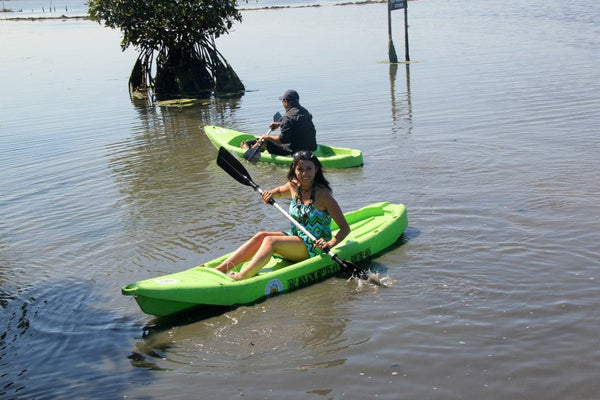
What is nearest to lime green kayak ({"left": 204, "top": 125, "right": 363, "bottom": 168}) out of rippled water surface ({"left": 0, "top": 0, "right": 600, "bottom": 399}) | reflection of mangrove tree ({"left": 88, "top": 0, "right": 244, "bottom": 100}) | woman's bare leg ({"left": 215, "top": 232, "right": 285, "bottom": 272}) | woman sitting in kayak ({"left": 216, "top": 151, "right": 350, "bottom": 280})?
rippled water surface ({"left": 0, "top": 0, "right": 600, "bottom": 399})

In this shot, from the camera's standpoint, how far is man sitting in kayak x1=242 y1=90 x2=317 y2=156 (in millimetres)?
11883

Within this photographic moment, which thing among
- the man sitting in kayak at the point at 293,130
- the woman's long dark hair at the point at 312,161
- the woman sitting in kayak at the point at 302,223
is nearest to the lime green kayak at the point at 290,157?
the man sitting in kayak at the point at 293,130

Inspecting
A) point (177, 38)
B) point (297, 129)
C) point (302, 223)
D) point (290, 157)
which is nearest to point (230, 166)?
point (302, 223)

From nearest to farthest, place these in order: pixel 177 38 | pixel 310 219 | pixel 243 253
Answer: pixel 243 253 < pixel 310 219 < pixel 177 38

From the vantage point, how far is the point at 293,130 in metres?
12.0

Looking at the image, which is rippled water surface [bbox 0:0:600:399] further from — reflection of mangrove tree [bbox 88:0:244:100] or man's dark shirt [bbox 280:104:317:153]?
reflection of mangrove tree [bbox 88:0:244:100]

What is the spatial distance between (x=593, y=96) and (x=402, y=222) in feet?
29.1

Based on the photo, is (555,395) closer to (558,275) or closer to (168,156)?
(558,275)

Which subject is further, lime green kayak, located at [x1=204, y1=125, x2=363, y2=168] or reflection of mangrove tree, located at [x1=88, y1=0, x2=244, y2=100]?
reflection of mangrove tree, located at [x1=88, y1=0, x2=244, y2=100]

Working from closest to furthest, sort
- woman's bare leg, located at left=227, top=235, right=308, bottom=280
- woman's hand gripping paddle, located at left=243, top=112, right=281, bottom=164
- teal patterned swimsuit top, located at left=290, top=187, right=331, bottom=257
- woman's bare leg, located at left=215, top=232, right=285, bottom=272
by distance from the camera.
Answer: woman's bare leg, located at left=227, top=235, right=308, bottom=280 < woman's bare leg, located at left=215, top=232, right=285, bottom=272 < teal patterned swimsuit top, located at left=290, top=187, right=331, bottom=257 < woman's hand gripping paddle, located at left=243, top=112, right=281, bottom=164

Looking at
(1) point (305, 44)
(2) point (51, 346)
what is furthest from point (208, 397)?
(1) point (305, 44)

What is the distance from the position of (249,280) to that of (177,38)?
578 inches

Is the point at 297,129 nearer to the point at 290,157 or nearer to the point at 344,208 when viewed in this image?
the point at 290,157

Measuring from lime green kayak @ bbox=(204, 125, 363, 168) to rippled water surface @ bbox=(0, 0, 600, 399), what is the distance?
0.29 metres
